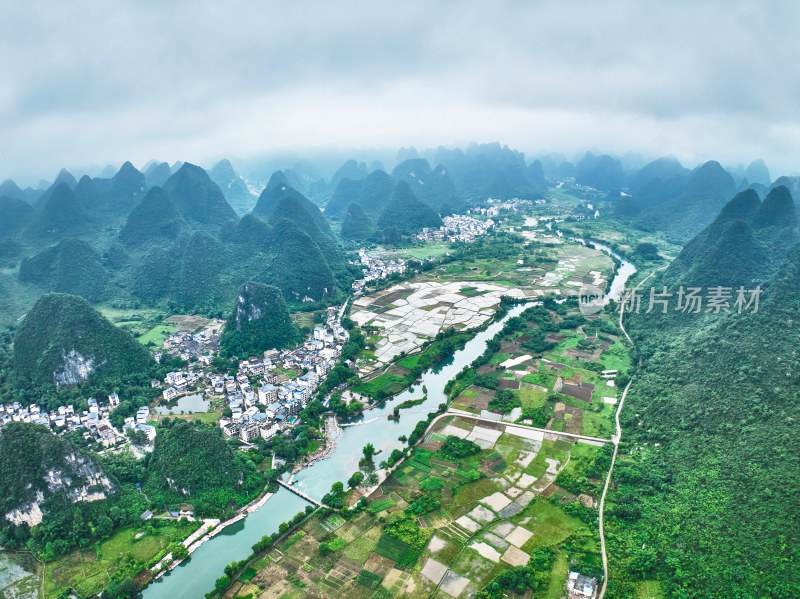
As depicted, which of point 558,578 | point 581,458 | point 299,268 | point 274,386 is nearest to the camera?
point 558,578

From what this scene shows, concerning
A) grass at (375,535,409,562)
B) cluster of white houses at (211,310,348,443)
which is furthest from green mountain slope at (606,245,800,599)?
cluster of white houses at (211,310,348,443)

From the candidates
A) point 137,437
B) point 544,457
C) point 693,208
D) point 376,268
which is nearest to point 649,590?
point 544,457

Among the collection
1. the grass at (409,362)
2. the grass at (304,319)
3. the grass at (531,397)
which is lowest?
the grass at (531,397)

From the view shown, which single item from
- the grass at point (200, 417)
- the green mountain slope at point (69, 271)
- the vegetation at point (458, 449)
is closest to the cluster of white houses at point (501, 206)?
the green mountain slope at point (69, 271)

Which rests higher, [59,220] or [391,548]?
[59,220]

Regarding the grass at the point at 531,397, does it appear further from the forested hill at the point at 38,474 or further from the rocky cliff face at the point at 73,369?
the rocky cliff face at the point at 73,369

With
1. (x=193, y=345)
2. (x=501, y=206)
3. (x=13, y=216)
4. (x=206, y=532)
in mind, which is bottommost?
(x=206, y=532)

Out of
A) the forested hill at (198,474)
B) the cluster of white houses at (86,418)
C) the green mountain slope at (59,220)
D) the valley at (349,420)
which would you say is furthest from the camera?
the green mountain slope at (59,220)

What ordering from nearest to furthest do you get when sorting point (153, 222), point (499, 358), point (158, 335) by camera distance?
point (499, 358) → point (158, 335) → point (153, 222)

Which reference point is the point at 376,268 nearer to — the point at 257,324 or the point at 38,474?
the point at 257,324
